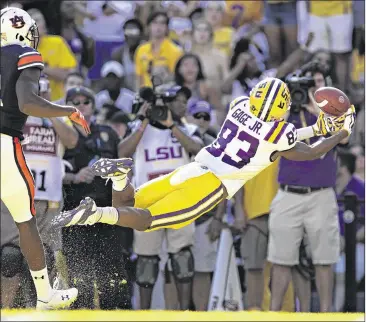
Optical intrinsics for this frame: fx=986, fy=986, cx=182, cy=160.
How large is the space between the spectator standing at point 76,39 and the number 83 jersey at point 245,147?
158 inches

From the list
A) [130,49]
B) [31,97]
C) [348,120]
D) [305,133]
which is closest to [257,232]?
[305,133]

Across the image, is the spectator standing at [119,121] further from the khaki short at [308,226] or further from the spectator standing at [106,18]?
the spectator standing at [106,18]

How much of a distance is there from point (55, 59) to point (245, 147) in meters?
3.65

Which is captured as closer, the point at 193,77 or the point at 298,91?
the point at 298,91

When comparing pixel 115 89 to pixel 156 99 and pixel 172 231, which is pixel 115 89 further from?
pixel 172 231

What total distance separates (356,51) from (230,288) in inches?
136

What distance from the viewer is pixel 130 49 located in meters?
11.4

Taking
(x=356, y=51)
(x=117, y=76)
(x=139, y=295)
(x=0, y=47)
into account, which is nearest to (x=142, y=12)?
(x=117, y=76)

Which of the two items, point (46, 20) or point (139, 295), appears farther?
point (46, 20)

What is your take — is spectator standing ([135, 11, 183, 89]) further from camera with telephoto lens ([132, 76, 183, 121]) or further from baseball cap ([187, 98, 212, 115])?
camera with telephoto lens ([132, 76, 183, 121])

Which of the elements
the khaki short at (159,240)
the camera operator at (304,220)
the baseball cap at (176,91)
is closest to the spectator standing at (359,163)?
the camera operator at (304,220)

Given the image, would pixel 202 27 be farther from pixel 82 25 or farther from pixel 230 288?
pixel 230 288

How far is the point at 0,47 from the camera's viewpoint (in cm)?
682

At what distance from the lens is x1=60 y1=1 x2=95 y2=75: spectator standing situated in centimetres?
1126
